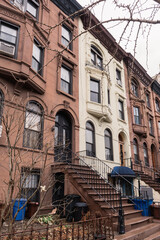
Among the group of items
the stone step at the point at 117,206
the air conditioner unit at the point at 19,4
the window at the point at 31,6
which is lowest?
the stone step at the point at 117,206

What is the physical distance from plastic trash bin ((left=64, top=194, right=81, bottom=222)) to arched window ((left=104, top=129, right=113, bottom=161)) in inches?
262

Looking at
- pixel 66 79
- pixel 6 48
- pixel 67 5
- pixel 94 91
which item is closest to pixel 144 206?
pixel 94 91

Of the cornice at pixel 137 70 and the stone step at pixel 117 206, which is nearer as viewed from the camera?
the stone step at pixel 117 206

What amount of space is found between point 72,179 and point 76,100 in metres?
5.79

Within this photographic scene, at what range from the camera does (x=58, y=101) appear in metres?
11.5

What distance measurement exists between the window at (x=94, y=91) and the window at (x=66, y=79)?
1.94 m

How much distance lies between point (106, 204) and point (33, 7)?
11863mm

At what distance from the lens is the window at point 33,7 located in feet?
38.0

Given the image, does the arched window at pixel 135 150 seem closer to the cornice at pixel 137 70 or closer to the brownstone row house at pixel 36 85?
the cornice at pixel 137 70

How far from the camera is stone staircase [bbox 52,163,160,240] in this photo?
6.66 meters

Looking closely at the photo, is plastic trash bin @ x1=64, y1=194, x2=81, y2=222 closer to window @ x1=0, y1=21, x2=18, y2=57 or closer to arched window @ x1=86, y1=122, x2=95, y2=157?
arched window @ x1=86, y1=122, x2=95, y2=157

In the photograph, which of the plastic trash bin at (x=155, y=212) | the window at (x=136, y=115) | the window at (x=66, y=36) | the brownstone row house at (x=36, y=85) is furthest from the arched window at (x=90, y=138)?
the window at (x=136, y=115)

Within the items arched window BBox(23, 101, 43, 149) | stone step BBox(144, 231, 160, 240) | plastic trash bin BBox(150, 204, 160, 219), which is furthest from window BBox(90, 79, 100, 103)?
stone step BBox(144, 231, 160, 240)

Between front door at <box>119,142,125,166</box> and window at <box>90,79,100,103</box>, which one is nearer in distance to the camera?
window at <box>90,79,100,103</box>
